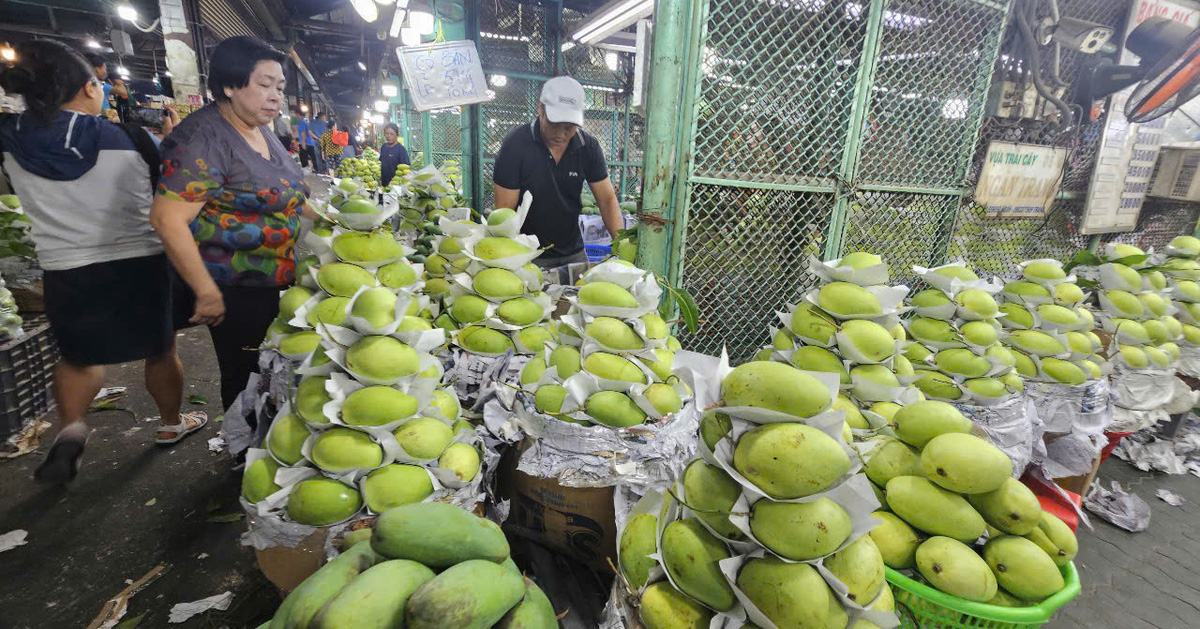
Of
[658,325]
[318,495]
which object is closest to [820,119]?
[658,325]

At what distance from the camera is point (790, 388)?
3.51 feet

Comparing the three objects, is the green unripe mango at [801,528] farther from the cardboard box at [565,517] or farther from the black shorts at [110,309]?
the black shorts at [110,309]

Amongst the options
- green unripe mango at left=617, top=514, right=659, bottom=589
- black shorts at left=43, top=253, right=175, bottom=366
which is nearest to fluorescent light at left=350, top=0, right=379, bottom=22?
black shorts at left=43, top=253, right=175, bottom=366

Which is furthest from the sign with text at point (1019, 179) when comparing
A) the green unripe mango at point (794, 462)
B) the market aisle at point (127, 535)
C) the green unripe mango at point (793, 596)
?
the market aisle at point (127, 535)

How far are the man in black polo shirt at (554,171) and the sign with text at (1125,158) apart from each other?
3.94 m

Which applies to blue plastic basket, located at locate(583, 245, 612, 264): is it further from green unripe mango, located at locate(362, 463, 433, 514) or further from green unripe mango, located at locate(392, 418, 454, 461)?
green unripe mango, located at locate(362, 463, 433, 514)

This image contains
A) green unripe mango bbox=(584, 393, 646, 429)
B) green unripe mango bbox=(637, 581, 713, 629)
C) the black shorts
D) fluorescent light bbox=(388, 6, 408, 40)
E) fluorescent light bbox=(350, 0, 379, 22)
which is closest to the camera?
green unripe mango bbox=(637, 581, 713, 629)

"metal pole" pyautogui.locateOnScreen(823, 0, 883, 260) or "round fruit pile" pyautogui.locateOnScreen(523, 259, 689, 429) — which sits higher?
"metal pole" pyautogui.locateOnScreen(823, 0, 883, 260)

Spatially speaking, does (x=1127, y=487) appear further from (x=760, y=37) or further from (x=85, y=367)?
(x=85, y=367)

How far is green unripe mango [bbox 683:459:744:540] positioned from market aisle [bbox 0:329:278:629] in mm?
2029

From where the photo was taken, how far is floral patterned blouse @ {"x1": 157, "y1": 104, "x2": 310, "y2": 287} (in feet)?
7.32

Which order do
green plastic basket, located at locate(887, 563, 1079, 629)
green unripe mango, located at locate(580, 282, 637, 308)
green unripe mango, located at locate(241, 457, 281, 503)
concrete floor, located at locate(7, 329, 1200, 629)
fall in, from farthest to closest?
concrete floor, located at locate(7, 329, 1200, 629)
green unripe mango, located at locate(580, 282, 637, 308)
green unripe mango, located at locate(241, 457, 281, 503)
green plastic basket, located at locate(887, 563, 1079, 629)

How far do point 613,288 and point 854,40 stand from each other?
2.03 metres

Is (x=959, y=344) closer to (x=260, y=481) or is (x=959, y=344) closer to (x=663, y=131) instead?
(x=663, y=131)
